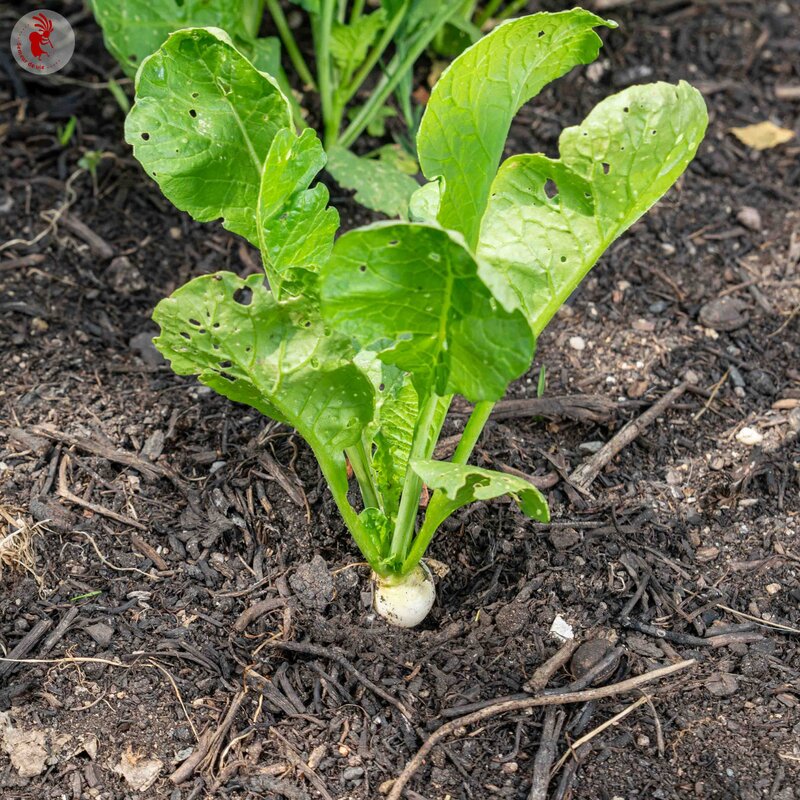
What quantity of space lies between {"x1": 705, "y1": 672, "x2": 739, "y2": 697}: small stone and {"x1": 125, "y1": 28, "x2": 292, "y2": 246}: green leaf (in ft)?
4.04

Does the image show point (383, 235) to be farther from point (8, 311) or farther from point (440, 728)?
point (8, 311)

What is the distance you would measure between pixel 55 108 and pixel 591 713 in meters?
2.38

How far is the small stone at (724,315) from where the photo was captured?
2.67m

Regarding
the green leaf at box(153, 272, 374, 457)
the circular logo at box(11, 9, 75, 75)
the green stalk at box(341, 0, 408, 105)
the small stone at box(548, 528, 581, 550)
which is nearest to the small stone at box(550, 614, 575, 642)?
the small stone at box(548, 528, 581, 550)

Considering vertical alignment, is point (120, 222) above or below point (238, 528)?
above

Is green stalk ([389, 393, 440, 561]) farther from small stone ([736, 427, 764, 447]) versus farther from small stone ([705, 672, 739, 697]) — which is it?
small stone ([736, 427, 764, 447])

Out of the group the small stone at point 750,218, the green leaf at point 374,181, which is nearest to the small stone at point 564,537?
the green leaf at point 374,181

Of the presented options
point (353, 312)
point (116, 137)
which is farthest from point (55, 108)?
point (353, 312)

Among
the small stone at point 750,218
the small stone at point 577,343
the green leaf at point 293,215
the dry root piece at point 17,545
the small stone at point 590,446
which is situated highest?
the green leaf at point 293,215

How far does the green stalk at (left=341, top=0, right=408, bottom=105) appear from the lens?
284 centimetres

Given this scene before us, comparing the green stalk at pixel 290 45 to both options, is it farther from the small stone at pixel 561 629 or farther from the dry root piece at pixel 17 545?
the small stone at pixel 561 629

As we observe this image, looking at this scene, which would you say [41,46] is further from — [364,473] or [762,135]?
[762,135]

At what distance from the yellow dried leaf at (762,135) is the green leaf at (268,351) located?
205 centimetres

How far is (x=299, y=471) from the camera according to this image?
7.32 feet
